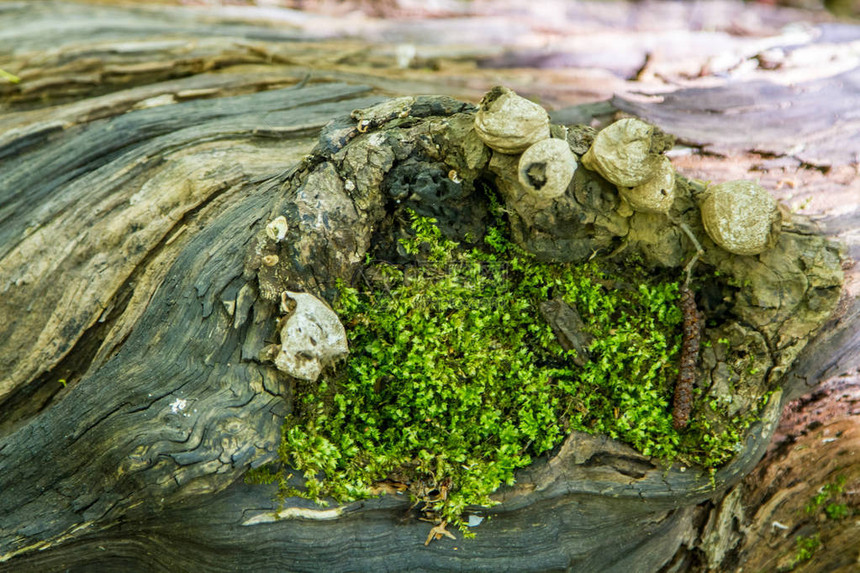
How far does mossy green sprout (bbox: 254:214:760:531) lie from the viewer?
9.78ft

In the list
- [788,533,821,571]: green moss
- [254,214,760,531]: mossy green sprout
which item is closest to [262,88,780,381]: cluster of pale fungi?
[254,214,760,531]: mossy green sprout

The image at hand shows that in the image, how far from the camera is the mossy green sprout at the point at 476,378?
298 centimetres

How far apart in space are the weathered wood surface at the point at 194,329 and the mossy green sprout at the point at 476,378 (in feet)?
0.50

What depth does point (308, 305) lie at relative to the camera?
2.87m

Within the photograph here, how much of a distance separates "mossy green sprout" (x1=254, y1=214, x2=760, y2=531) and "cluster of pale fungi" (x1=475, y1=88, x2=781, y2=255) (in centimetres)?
49

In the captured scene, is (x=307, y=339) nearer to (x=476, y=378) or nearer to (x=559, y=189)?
(x=476, y=378)

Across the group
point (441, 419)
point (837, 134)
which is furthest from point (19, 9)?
point (837, 134)

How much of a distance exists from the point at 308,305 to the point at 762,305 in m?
2.43

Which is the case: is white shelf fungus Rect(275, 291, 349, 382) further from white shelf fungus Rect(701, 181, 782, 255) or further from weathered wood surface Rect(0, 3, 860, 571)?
white shelf fungus Rect(701, 181, 782, 255)

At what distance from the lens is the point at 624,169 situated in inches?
105

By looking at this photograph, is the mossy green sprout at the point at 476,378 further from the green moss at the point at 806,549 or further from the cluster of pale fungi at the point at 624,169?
the green moss at the point at 806,549

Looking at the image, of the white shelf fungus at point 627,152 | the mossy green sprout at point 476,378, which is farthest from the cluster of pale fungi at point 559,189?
the mossy green sprout at point 476,378

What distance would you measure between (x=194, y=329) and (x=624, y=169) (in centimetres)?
233

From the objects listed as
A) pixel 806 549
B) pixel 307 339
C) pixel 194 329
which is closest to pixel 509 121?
pixel 307 339
